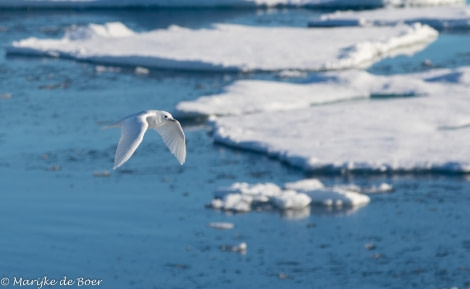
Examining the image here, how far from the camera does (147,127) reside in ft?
23.6

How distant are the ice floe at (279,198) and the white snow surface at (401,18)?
491 inches

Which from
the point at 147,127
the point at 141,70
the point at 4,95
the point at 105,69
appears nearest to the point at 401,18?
the point at 141,70

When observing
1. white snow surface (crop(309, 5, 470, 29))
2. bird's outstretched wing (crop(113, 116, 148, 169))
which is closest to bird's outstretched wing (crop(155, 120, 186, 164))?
bird's outstretched wing (crop(113, 116, 148, 169))

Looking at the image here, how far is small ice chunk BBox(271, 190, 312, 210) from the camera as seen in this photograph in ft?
35.9

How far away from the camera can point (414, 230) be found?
10.3 meters

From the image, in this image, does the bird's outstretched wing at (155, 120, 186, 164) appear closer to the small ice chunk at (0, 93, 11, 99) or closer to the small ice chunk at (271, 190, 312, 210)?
the small ice chunk at (271, 190, 312, 210)

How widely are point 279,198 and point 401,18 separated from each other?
13.6 meters

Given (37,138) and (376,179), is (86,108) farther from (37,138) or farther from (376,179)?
(376,179)

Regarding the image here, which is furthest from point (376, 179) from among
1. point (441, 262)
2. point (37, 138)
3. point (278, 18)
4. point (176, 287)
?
point (278, 18)

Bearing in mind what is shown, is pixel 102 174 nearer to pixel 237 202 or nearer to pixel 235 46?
pixel 237 202

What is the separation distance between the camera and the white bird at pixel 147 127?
6.82 m

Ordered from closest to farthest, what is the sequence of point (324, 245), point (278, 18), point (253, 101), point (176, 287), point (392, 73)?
point (176, 287) < point (324, 245) < point (253, 101) < point (392, 73) < point (278, 18)

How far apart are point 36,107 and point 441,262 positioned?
810 cm

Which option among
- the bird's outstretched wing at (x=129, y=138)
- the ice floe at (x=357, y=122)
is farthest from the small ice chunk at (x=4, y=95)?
the bird's outstretched wing at (x=129, y=138)
